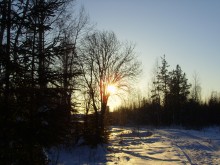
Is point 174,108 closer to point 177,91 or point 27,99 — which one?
point 177,91

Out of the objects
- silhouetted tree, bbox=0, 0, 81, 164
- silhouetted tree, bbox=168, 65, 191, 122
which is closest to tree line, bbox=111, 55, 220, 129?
silhouetted tree, bbox=168, 65, 191, 122

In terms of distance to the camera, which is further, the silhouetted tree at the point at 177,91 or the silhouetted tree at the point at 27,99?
the silhouetted tree at the point at 177,91

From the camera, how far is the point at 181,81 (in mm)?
76000

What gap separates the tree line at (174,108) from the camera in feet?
179

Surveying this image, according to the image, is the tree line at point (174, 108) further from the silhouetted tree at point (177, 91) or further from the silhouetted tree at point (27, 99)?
the silhouetted tree at point (27, 99)

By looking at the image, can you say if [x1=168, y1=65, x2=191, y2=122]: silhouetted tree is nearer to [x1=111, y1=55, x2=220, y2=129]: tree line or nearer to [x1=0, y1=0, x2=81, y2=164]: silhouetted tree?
[x1=111, y1=55, x2=220, y2=129]: tree line

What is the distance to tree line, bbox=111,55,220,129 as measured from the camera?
179ft

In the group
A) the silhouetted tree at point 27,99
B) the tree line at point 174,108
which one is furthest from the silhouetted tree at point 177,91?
the silhouetted tree at point 27,99

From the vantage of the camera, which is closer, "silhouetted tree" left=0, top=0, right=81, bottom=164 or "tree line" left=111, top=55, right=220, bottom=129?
"silhouetted tree" left=0, top=0, right=81, bottom=164

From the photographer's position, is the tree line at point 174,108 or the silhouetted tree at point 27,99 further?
the tree line at point 174,108

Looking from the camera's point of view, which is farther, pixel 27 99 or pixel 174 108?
pixel 174 108

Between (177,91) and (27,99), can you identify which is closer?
(27,99)

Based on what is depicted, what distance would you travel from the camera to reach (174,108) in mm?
61281

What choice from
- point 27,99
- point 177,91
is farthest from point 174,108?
point 27,99
